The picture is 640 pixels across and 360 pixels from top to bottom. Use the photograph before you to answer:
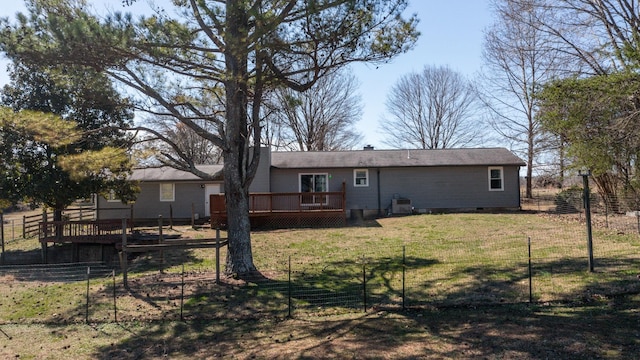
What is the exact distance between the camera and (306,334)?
6.18 m

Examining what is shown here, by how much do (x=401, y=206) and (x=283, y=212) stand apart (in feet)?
19.7

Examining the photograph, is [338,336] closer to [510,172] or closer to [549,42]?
[549,42]

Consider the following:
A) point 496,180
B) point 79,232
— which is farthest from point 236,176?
point 496,180

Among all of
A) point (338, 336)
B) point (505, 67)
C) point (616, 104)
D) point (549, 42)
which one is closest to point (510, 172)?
point (549, 42)

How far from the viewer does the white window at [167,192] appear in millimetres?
22172

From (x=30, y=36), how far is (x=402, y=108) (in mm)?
35874

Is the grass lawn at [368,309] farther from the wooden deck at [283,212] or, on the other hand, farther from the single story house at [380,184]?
the single story house at [380,184]

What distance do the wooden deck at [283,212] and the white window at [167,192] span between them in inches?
183

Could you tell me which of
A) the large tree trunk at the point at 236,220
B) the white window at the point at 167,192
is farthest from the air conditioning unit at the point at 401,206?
the large tree trunk at the point at 236,220

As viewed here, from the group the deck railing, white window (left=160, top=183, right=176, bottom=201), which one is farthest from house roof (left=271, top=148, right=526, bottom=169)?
the deck railing

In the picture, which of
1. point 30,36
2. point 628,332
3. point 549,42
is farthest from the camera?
point 549,42

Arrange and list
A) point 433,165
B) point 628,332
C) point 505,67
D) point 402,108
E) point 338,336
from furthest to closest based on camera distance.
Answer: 1. point 402,108
2. point 505,67
3. point 433,165
4. point 338,336
5. point 628,332

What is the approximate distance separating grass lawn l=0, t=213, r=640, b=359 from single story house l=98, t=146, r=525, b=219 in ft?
30.3

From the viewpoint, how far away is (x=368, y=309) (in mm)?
7262
